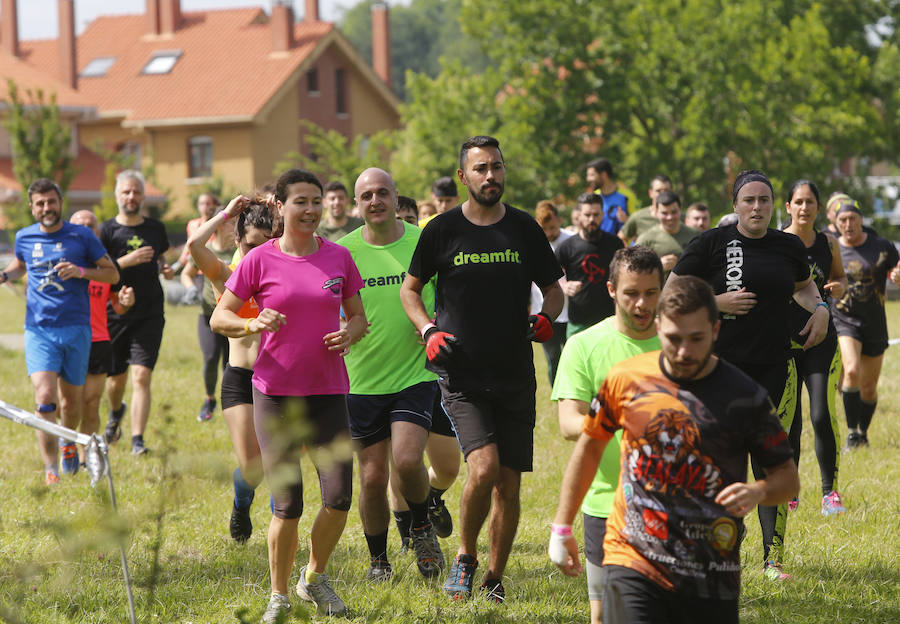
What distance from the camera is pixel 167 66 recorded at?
52.9 m

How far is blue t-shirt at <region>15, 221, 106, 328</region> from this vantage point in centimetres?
901

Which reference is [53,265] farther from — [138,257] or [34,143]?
[34,143]

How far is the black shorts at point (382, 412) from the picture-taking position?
6391mm

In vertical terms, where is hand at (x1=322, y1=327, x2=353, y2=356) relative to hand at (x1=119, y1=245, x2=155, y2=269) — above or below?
below

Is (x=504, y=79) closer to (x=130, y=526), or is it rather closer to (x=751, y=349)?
(x=751, y=349)

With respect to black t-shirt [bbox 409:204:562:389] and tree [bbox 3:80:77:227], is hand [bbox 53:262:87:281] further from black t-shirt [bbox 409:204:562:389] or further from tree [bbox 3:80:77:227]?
tree [bbox 3:80:77:227]

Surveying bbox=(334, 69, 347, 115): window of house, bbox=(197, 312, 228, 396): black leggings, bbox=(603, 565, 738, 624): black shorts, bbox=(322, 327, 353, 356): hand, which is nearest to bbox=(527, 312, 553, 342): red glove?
bbox=(322, 327, 353, 356): hand

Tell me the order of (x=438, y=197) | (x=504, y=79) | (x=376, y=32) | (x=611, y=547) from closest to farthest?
(x=611, y=547) < (x=438, y=197) < (x=504, y=79) < (x=376, y=32)

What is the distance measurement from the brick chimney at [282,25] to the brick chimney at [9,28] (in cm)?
1367

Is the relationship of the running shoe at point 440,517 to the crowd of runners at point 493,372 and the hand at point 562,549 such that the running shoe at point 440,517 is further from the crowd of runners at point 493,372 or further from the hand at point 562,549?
the hand at point 562,549

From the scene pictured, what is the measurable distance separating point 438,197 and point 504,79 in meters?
21.4

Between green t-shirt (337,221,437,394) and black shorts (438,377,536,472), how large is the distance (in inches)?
23.9

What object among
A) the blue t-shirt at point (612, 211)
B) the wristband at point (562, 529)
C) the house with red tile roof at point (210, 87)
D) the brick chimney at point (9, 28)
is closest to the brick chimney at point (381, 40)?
the house with red tile roof at point (210, 87)

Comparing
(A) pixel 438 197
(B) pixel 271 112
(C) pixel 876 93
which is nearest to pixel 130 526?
(A) pixel 438 197
